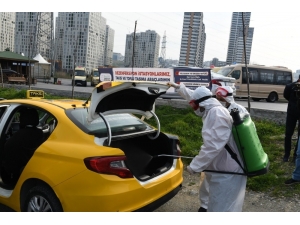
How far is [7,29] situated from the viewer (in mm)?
35906

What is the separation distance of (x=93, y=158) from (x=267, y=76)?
16672 millimetres

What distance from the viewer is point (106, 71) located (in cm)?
1219

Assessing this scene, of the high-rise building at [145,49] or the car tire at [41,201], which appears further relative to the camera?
the high-rise building at [145,49]

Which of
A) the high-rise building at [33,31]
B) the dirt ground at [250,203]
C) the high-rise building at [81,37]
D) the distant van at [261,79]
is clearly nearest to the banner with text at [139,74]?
the distant van at [261,79]

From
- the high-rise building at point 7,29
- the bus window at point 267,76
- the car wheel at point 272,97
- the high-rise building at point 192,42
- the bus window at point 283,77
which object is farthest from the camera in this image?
the high-rise building at point 7,29

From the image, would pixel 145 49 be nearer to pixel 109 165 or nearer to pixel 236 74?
pixel 236 74

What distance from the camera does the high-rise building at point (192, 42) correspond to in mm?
29469

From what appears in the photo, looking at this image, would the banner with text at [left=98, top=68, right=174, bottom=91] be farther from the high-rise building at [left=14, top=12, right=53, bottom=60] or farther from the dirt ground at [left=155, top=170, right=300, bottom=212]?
the high-rise building at [left=14, top=12, right=53, bottom=60]

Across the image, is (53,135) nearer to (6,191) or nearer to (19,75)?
(6,191)

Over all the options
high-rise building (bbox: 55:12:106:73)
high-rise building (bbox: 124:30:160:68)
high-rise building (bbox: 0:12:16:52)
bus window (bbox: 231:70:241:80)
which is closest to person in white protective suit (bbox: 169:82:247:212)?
bus window (bbox: 231:70:241:80)

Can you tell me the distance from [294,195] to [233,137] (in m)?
2.19

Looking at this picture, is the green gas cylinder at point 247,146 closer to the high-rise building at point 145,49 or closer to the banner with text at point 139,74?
the banner with text at point 139,74

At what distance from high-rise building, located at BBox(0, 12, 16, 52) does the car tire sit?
30.9 metres

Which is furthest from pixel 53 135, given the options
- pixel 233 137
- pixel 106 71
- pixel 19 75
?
pixel 19 75
